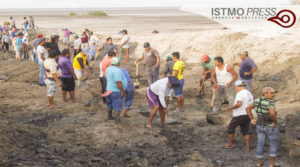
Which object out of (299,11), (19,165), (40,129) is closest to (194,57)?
(299,11)

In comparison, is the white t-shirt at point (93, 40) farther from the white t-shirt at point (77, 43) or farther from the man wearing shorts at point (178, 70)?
the man wearing shorts at point (178, 70)

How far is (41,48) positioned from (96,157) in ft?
Result: 19.4

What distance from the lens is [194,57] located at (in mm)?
17500

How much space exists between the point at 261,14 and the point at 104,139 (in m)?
13.7

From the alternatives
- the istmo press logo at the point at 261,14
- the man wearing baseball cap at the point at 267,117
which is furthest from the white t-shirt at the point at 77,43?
the man wearing baseball cap at the point at 267,117

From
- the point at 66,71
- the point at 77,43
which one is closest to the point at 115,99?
the point at 66,71

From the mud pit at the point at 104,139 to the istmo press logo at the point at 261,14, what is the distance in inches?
357

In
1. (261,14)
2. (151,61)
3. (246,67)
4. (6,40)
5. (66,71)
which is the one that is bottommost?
(66,71)

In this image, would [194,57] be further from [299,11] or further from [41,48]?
[41,48]

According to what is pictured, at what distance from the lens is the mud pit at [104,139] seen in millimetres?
6094

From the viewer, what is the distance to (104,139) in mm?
7031

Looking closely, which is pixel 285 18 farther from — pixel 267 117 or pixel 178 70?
pixel 267 117

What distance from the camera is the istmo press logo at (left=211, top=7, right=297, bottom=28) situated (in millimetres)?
16750

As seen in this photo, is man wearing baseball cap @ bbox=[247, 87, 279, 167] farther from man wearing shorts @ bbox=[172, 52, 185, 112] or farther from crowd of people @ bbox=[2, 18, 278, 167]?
man wearing shorts @ bbox=[172, 52, 185, 112]
